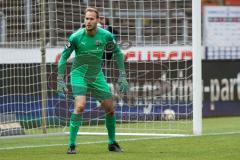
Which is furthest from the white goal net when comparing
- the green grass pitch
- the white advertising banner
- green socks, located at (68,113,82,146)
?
the white advertising banner

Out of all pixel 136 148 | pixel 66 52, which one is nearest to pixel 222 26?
pixel 136 148

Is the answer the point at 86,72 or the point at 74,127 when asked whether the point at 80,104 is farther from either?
the point at 86,72

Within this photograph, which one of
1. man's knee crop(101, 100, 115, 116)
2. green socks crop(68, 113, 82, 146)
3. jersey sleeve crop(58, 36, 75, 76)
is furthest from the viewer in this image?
man's knee crop(101, 100, 115, 116)

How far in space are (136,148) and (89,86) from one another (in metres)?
1.18

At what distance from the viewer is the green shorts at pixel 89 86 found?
11.1 meters

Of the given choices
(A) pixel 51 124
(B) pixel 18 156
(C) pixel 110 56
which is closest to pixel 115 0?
(C) pixel 110 56

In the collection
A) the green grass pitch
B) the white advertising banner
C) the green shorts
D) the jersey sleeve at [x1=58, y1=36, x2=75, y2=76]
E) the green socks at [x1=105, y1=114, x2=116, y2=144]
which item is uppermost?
the white advertising banner

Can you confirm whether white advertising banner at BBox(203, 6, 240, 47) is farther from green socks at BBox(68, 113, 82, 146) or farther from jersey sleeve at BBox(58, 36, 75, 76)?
green socks at BBox(68, 113, 82, 146)

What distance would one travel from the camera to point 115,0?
1570 centimetres

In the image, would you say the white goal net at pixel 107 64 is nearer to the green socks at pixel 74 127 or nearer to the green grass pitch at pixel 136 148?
the green grass pitch at pixel 136 148

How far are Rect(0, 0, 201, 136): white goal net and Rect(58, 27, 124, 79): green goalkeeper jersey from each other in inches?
147

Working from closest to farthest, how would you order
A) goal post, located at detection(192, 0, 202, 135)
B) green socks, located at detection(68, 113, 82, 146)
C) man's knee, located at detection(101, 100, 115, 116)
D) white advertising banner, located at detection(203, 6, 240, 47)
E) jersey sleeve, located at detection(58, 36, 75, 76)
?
green socks, located at detection(68, 113, 82, 146), jersey sleeve, located at detection(58, 36, 75, 76), man's knee, located at detection(101, 100, 115, 116), goal post, located at detection(192, 0, 202, 135), white advertising banner, located at detection(203, 6, 240, 47)

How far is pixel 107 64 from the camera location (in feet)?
50.2

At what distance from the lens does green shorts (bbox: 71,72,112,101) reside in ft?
36.3
